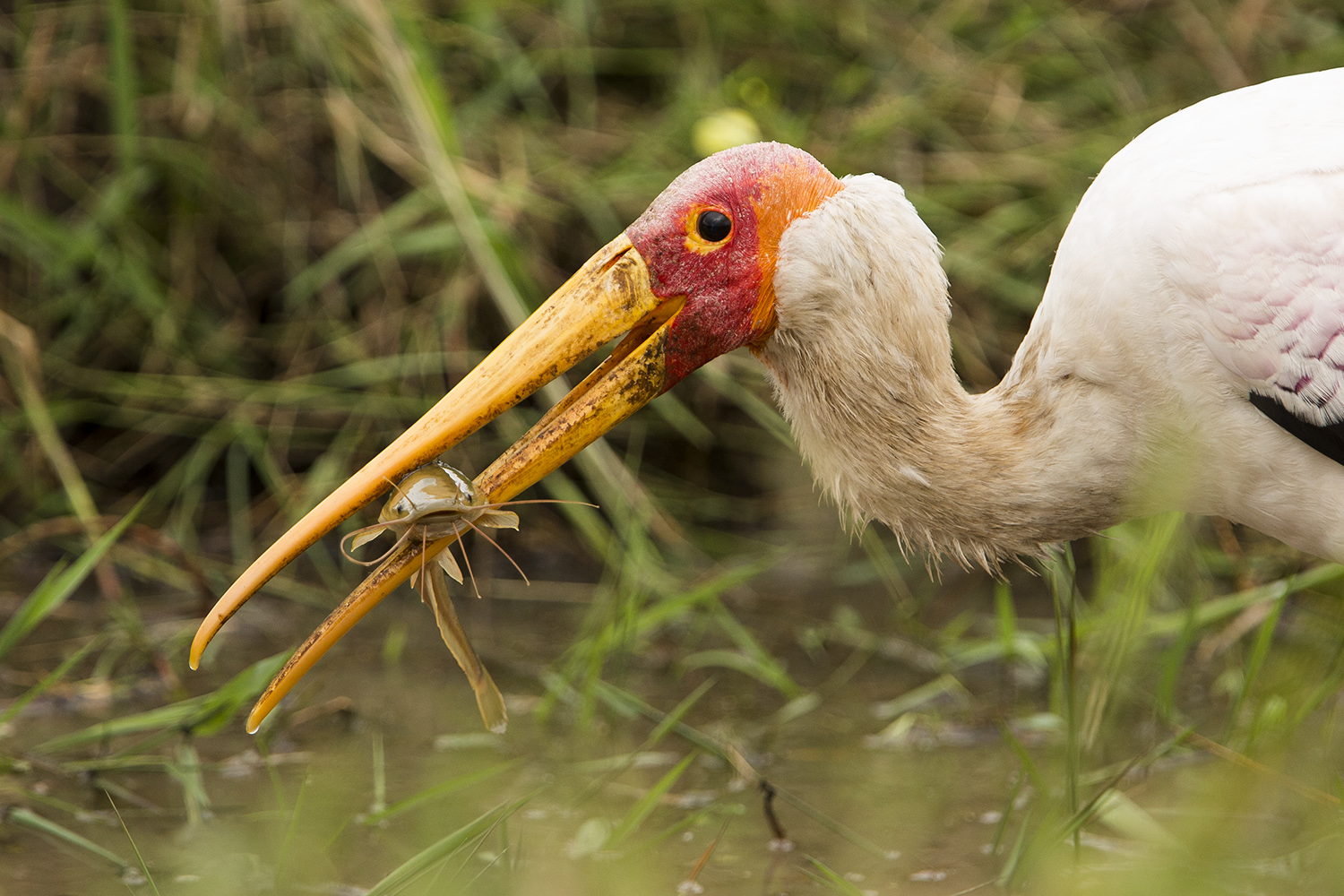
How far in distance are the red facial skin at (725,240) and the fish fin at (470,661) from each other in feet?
1.77

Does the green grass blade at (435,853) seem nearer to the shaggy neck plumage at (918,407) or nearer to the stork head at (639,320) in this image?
the stork head at (639,320)

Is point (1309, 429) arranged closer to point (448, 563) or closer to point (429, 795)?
point (448, 563)

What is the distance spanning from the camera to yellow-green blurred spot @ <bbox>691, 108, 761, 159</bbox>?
3703 millimetres

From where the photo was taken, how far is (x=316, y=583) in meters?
3.77

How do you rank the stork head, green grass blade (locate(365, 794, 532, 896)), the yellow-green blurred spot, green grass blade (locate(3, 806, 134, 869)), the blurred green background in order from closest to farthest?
green grass blade (locate(365, 794, 532, 896)), the stork head, green grass blade (locate(3, 806, 134, 869)), the blurred green background, the yellow-green blurred spot

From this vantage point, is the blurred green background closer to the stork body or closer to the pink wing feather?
the stork body

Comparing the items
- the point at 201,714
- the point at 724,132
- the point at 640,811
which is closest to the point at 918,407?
the point at 640,811

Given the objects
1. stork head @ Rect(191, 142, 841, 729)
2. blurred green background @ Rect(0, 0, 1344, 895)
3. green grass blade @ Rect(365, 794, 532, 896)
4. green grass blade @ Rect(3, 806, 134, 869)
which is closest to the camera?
green grass blade @ Rect(365, 794, 532, 896)

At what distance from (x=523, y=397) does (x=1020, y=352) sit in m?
0.88

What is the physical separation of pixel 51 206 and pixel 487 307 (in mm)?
1396

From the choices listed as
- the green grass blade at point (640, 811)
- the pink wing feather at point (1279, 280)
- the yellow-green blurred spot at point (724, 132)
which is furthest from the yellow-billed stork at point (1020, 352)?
the yellow-green blurred spot at point (724, 132)

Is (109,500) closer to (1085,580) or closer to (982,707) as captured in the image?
(982,707)

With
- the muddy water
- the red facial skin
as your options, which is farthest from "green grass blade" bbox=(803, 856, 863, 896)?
the red facial skin

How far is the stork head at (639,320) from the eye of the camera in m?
2.24
